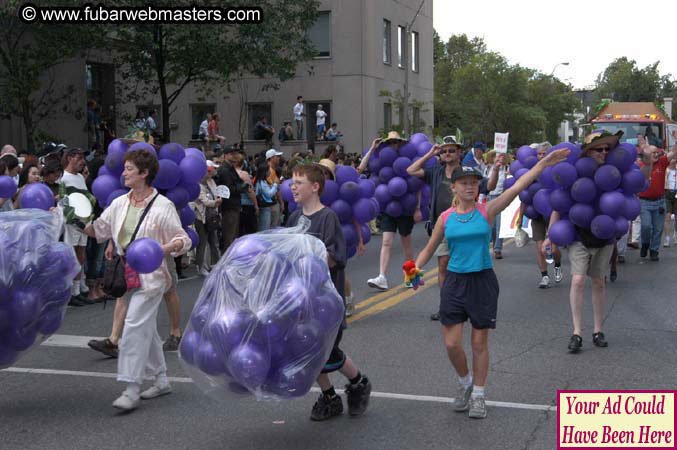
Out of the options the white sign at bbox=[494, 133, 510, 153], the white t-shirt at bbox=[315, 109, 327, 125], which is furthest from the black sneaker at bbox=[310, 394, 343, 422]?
the white t-shirt at bbox=[315, 109, 327, 125]

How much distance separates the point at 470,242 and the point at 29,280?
296 cm

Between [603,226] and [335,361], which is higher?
[603,226]

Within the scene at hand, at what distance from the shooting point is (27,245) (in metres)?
6.03

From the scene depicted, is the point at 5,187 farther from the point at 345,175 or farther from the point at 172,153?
the point at 345,175

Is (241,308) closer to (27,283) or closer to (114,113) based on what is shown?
(27,283)

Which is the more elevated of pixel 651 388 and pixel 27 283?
pixel 27 283

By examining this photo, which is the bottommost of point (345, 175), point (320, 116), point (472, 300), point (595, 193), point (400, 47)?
point (472, 300)

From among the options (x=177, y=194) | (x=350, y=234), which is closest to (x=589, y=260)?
(x=350, y=234)

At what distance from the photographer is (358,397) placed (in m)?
6.01

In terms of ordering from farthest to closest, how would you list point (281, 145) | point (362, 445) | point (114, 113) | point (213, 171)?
point (281, 145), point (114, 113), point (213, 171), point (362, 445)

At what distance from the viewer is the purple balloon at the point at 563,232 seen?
27.2ft

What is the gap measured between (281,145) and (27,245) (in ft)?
93.4

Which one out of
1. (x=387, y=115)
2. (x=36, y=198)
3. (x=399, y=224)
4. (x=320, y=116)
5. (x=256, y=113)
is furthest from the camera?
(x=387, y=115)

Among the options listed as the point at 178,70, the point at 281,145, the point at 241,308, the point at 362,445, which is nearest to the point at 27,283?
the point at 241,308
